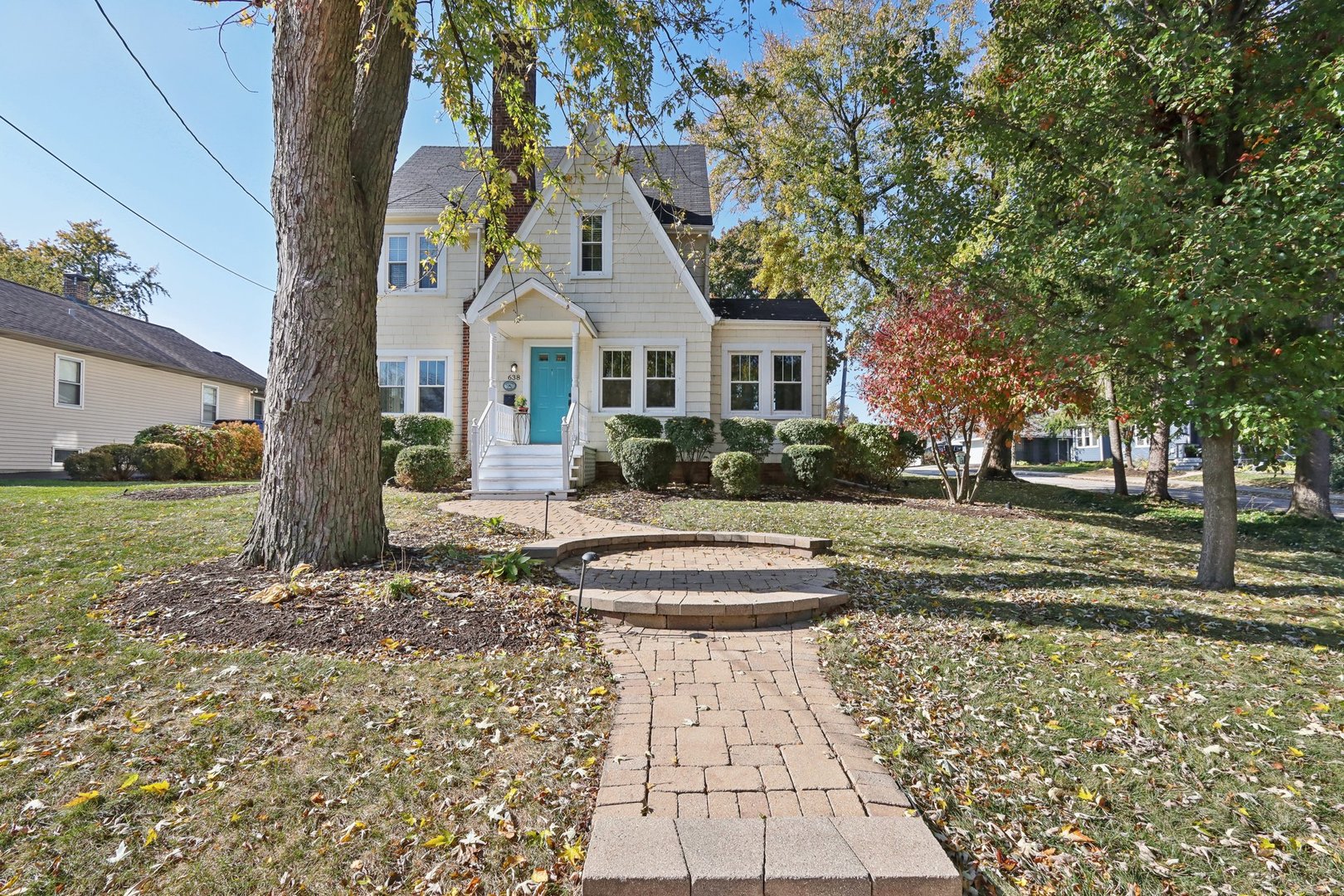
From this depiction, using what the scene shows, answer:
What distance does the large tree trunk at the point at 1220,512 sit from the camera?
18.7 ft

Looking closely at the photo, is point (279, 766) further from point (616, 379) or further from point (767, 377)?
point (767, 377)

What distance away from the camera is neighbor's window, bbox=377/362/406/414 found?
13.5 m

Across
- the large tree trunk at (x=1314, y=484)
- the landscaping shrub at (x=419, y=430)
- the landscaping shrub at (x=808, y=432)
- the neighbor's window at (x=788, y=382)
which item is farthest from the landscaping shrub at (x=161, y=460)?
the large tree trunk at (x=1314, y=484)

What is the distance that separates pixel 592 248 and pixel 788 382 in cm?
554

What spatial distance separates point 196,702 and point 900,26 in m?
19.7

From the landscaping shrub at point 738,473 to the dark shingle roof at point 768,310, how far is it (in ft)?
13.3

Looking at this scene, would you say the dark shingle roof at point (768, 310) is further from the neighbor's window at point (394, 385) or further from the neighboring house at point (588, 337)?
the neighbor's window at point (394, 385)

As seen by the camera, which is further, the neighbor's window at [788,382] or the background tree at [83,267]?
the background tree at [83,267]

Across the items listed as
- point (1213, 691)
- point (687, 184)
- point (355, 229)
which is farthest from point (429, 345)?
point (1213, 691)

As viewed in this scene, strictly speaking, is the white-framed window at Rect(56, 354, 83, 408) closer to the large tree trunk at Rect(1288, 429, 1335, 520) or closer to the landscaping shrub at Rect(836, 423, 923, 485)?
the landscaping shrub at Rect(836, 423, 923, 485)

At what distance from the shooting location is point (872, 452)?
490 inches

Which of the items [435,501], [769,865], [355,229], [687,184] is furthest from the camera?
[687,184]

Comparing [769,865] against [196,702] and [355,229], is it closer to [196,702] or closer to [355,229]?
[196,702]

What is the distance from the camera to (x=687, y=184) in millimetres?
14984
